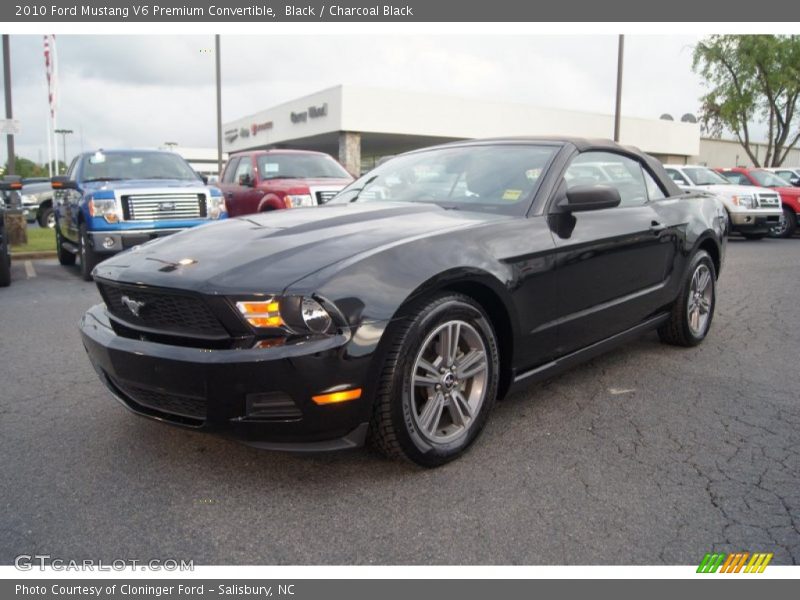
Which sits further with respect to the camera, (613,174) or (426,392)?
(613,174)

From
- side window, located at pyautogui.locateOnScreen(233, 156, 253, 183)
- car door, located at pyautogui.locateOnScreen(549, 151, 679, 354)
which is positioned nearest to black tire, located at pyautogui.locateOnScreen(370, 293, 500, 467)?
car door, located at pyautogui.locateOnScreen(549, 151, 679, 354)

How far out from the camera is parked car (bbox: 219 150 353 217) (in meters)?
9.65

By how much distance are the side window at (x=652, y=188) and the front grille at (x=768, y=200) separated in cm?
1087

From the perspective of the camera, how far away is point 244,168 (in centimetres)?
1109

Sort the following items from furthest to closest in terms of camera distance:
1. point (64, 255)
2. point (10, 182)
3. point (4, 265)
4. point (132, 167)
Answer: point (64, 255) → point (10, 182) → point (132, 167) → point (4, 265)

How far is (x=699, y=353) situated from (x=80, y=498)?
13.6 feet

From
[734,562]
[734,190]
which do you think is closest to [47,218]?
[734,190]

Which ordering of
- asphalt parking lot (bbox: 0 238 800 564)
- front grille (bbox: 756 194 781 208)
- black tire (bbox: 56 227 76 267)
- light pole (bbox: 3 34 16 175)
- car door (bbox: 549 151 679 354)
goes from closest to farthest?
asphalt parking lot (bbox: 0 238 800 564)
car door (bbox: 549 151 679 354)
black tire (bbox: 56 227 76 267)
light pole (bbox: 3 34 16 175)
front grille (bbox: 756 194 781 208)

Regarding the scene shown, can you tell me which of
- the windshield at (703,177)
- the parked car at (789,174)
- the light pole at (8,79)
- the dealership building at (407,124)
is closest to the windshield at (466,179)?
the light pole at (8,79)

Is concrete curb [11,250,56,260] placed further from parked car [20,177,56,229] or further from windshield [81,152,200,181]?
parked car [20,177,56,229]

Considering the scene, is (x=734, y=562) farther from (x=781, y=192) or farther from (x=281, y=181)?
(x=781, y=192)

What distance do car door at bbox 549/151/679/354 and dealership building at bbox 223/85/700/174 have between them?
76.7 feet

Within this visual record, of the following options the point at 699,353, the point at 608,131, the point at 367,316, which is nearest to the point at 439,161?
the point at 367,316

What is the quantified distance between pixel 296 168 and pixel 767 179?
11500mm
